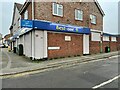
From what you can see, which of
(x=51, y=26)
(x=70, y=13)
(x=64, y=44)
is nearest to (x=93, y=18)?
(x=70, y=13)

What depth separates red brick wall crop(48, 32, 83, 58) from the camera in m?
16.0

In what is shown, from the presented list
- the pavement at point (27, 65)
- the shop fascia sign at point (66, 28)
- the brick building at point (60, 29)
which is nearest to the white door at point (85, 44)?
the brick building at point (60, 29)

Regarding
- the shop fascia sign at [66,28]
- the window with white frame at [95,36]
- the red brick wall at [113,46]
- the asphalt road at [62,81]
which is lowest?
the asphalt road at [62,81]

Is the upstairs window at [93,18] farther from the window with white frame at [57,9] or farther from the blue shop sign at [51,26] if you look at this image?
the window with white frame at [57,9]

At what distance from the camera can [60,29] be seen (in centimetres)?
1661

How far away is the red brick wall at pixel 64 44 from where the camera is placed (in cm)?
1602

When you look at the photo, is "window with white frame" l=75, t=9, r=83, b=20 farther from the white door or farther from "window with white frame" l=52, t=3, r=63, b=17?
"window with white frame" l=52, t=3, r=63, b=17

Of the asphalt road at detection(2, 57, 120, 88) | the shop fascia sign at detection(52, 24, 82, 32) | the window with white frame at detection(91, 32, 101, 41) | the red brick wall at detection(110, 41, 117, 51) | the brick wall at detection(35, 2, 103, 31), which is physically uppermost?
the brick wall at detection(35, 2, 103, 31)

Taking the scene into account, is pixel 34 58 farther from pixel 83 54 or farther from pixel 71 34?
pixel 83 54

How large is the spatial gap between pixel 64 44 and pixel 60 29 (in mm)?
1805

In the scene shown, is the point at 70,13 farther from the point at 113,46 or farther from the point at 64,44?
the point at 113,46

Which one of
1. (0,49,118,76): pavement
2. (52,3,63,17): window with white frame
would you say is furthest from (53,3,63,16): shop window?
(0,49,118,76): pavement

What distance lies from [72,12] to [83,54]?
5365mm

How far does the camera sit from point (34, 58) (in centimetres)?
1502
